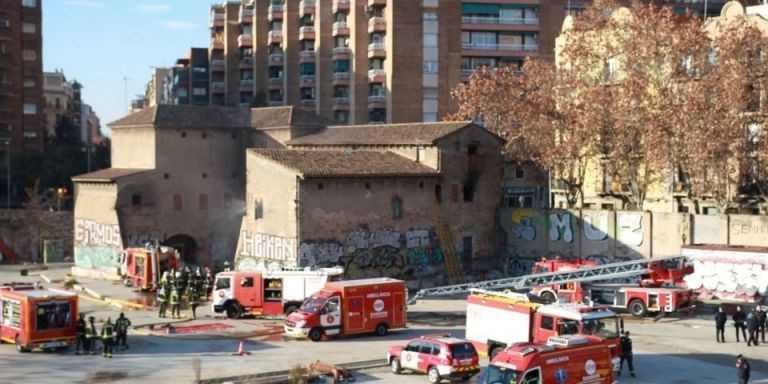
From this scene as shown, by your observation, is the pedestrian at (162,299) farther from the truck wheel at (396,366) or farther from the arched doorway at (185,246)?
the arched doorway at (185,246)

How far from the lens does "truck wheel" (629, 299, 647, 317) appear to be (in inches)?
1633

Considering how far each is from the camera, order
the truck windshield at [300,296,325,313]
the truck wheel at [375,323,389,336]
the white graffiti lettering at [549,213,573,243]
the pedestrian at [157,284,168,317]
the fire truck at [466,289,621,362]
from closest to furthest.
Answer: the fire truck at [466,289,621,362], the truck windshield at [300,296,325,313], the truck wheel at [375,323,389,336], the pedestrian at [157,284,168,317], the white graffiti lettering at [549,213,573,243]

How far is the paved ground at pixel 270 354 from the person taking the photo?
30641 millimetres

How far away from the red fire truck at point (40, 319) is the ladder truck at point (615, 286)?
16573 millimetres

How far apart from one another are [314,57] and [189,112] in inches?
1276

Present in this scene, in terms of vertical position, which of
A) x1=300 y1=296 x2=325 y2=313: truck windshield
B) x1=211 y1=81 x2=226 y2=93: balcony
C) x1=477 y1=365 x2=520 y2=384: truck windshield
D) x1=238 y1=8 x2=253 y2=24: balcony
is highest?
x1=238 y1=8 x2=253 y2=24: balcony

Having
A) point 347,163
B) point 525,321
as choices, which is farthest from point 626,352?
point 347,163

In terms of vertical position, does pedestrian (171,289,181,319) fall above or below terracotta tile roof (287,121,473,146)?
below

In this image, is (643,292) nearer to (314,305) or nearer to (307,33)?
(314,305)

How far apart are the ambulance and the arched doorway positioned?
38773 mm

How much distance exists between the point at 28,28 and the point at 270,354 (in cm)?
6735

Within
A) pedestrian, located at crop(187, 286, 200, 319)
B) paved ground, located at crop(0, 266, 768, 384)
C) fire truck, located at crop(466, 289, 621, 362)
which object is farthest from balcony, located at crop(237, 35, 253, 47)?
fire truck, located at crop(466, 289, 621, 362)


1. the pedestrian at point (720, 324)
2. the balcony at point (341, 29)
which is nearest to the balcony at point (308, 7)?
the balcony at point (341, 29)

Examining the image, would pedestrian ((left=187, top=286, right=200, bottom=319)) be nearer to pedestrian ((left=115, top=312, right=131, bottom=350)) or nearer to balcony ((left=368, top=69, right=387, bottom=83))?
pedestrian ((left=115, top=312, right=131, bottom=350))
